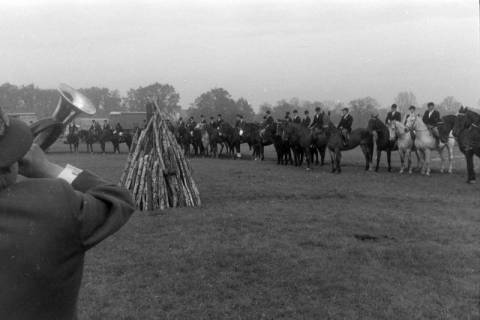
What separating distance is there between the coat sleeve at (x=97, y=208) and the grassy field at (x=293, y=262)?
3.45 metres

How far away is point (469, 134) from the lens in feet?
48.4

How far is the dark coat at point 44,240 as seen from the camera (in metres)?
1.74

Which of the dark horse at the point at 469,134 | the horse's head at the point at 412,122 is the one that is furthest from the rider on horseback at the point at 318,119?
the dark horse at the point at 469,134

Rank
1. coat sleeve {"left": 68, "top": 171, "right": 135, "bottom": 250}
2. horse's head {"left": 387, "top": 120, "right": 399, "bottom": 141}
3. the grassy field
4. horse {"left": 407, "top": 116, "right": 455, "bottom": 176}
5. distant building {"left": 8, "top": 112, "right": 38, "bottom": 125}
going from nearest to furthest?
coat sleeve {"left": 68, "top": 171, "right": 135, "bottom": 250}
distant building {"left": 8, "top": 112, "right": 38, "bottom": 125}
the grassy field
horse {"left": 407, "top": 116, "right": 455, "bottom": 176}
horse's head {"left": 387, "top": 120, "right": 399, "bottom": 141}

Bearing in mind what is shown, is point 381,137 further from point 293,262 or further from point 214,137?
point 293,262

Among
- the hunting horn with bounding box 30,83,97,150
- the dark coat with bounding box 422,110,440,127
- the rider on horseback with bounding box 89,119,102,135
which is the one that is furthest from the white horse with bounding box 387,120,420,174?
the rider on horseback with bounding box 89,119,102,135

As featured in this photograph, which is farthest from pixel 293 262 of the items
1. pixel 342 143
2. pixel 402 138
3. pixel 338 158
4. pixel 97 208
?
pixel 402 138

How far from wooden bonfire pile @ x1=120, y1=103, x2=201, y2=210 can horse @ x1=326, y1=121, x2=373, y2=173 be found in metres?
8.71

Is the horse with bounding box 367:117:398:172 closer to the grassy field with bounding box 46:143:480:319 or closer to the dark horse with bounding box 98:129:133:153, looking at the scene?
the grassy field with bounding box 46:143:480:319

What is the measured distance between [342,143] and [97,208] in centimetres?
1720

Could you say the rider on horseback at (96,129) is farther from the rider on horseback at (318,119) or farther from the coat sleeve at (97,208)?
the coat sleeve at (97,208)

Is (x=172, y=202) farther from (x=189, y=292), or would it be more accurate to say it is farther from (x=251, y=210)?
(x=189, y=292)

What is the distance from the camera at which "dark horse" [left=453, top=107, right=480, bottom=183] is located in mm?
14664

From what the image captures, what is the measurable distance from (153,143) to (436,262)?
254 inches
